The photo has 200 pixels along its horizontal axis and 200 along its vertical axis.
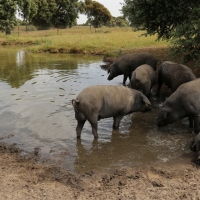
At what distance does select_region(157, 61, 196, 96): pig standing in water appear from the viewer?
9.55m

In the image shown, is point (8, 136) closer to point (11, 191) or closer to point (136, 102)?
point (11, 191)

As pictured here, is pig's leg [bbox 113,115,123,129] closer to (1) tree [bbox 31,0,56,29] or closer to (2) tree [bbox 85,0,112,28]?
(1) tree [bbox 31,0,56,29]

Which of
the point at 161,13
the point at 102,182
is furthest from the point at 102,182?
the point at 161,13

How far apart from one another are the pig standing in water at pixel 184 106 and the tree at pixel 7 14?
44424 millimetres

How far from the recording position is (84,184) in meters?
5.28

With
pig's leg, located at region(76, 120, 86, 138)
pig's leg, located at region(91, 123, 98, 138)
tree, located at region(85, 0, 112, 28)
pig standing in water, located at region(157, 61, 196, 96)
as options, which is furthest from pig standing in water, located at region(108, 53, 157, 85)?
tree, located at region(85, 0, 112, 28)

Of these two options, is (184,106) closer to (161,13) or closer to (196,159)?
(196,159)

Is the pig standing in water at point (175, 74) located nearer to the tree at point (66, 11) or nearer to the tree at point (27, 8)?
the tree at point (27, 8)

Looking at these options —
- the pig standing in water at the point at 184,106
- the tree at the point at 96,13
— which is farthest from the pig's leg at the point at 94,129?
the tree at the point at 96,13

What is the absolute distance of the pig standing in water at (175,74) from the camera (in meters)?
9.55

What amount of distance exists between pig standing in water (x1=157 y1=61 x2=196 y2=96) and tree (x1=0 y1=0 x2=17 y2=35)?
41563 millimetres

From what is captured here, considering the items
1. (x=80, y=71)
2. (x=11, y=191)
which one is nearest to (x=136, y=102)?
(x=11, y=191)

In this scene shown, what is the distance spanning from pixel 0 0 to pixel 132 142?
1800 inches

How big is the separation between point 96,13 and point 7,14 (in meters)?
31.4
